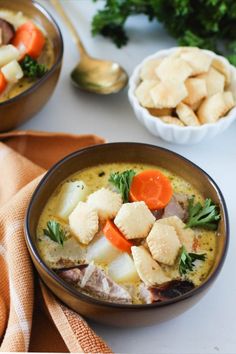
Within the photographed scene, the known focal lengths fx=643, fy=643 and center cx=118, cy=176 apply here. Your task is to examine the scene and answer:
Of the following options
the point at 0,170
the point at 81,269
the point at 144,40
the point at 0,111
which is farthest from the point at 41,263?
the point at 144,40

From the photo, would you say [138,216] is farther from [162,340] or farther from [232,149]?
[232,149]

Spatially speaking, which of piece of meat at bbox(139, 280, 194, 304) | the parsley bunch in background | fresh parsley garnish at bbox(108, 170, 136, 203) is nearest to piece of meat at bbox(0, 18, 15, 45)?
the parsley bunch in background

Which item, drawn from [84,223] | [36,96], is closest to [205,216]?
[84,223]

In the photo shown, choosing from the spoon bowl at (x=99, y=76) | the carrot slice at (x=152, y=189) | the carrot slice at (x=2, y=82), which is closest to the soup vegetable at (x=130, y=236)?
the carrot slice at (x=152, y=189)

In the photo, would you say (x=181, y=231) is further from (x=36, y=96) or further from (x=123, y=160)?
(x=36, y=96)

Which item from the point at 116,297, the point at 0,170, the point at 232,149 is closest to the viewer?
the point at 116,297
